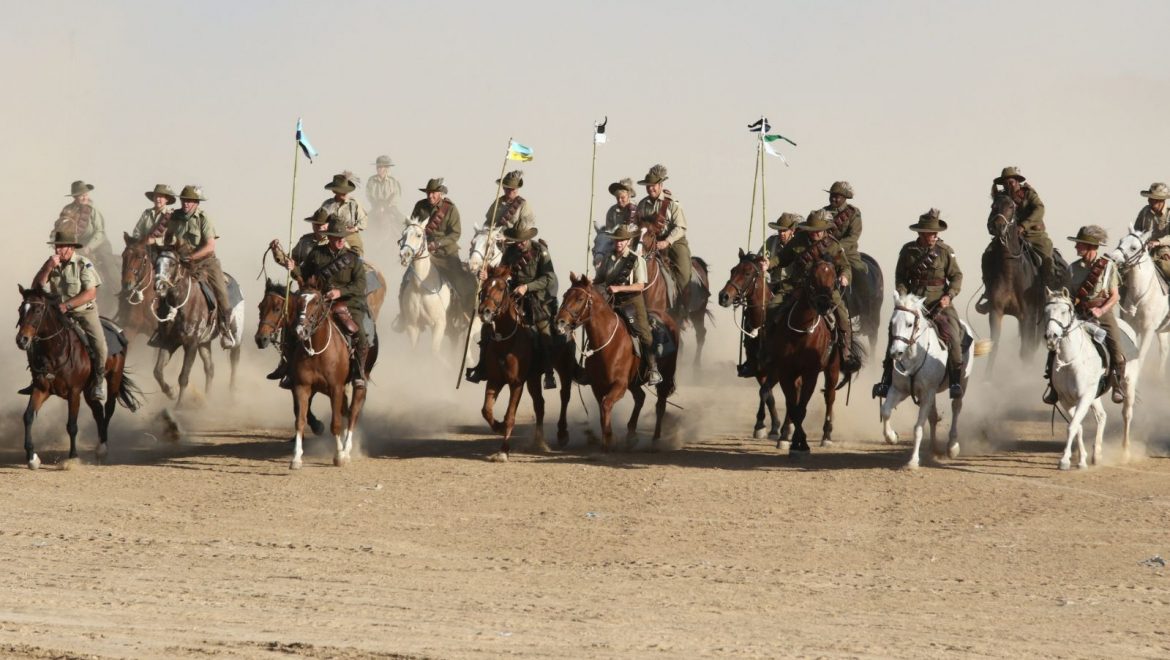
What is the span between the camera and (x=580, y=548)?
57.5 feet

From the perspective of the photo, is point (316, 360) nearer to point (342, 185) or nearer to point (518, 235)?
point (518, 235)

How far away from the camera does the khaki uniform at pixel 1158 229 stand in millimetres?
26938

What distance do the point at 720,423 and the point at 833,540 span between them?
8771mm

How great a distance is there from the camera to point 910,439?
24.7 m

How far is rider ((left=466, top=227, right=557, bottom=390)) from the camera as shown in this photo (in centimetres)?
2278


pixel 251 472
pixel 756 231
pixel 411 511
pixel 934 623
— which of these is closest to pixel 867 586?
pixel 934 623

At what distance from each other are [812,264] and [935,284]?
1.46m

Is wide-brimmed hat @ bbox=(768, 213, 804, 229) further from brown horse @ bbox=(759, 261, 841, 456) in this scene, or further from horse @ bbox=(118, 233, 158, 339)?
horse @ bbox=(118, 233, 158, 339)

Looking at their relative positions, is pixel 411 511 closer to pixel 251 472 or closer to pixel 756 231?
pixel 251 472

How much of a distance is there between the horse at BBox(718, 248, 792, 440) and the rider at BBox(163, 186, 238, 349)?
→ 26.8 feet

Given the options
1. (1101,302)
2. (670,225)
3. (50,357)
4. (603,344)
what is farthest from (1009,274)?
(50,357)

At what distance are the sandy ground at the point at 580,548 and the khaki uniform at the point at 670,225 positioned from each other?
9.15ft

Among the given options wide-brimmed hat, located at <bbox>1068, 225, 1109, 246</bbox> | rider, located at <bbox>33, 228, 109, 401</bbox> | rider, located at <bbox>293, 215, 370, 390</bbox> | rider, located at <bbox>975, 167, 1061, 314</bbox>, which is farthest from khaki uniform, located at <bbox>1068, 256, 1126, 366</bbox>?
rider, located at <bbox>33, 228, 109, 401</bbox>

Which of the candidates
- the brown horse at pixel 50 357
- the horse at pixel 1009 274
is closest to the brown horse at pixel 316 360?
the brown horse at pixel 50 357
